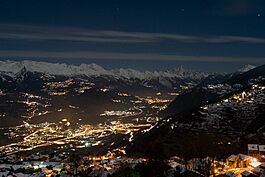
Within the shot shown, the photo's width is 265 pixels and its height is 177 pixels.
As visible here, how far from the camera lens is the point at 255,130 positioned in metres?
156

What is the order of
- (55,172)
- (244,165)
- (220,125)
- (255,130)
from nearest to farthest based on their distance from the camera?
(244,165) → (55,172) → (255,130) → (220,125)

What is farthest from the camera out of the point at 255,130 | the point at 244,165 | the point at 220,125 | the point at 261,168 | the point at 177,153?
the point at 220,125

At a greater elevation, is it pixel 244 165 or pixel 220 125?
pixel 244 165

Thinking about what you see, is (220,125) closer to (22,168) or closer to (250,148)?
(250,148)

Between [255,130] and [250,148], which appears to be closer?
[250,148]

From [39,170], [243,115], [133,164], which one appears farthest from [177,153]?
[243,115]

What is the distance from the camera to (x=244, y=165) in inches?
3841

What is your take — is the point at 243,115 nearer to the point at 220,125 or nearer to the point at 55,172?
the point at 220,125

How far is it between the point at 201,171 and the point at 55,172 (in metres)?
40.6

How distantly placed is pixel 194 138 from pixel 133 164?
6325 cm

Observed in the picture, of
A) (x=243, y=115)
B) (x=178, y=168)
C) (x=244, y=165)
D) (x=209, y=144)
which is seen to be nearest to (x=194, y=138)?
(x=209, y=144)

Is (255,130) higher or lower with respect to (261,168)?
lower

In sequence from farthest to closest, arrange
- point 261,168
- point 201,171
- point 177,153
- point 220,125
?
1. point 220,125
2. point 177,153
3. point 201,171
4. point 261,168

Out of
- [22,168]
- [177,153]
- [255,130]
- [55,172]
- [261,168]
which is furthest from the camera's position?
[255,130]
